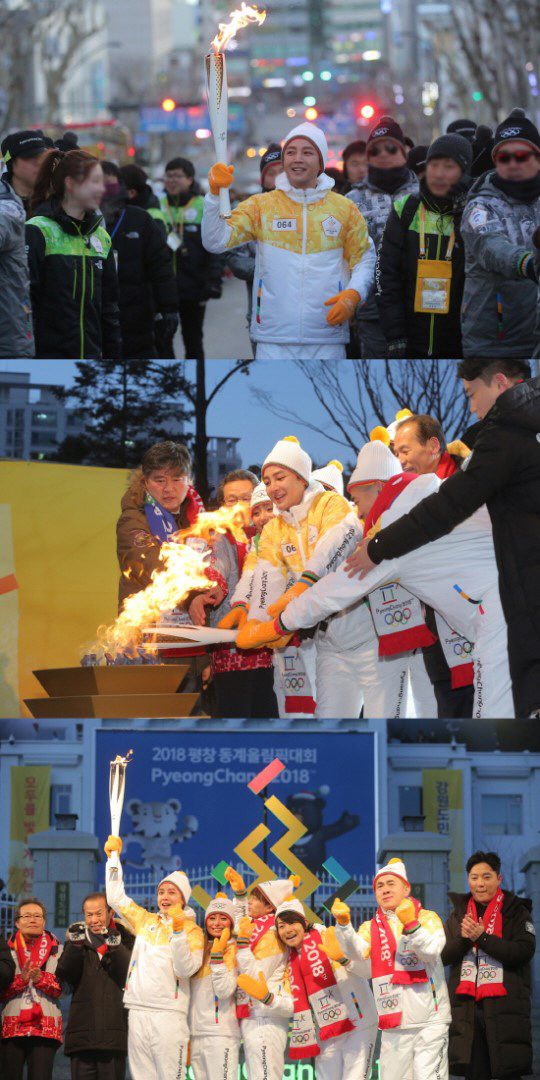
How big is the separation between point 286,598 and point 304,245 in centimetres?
186

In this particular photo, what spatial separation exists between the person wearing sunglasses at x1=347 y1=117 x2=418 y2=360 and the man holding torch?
1.04m

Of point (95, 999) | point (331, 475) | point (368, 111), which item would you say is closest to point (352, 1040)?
point (95, 999)

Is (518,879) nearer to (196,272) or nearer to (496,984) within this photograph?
(496,984)

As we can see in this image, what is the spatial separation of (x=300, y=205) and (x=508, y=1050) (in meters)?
4.16

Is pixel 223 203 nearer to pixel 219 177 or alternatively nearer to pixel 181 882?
pixel 219 177

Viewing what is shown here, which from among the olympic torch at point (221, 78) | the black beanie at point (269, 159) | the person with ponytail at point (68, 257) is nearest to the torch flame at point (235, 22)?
the olympic torch at point (221, 78)

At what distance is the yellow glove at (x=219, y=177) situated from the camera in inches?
330

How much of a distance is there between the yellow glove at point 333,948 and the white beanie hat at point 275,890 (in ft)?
1.22

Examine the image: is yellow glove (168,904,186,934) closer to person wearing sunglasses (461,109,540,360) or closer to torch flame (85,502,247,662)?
torch flame (85,502,247,662)

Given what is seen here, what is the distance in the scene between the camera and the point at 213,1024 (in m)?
8.09

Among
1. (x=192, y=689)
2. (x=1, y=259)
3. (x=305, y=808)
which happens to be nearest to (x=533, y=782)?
(x=305, y=808)

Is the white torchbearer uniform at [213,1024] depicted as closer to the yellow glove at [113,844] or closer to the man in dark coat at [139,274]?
the yellow glove at [113,844]

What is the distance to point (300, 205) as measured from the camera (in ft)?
28.5

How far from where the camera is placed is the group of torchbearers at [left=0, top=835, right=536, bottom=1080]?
7.89 metres
